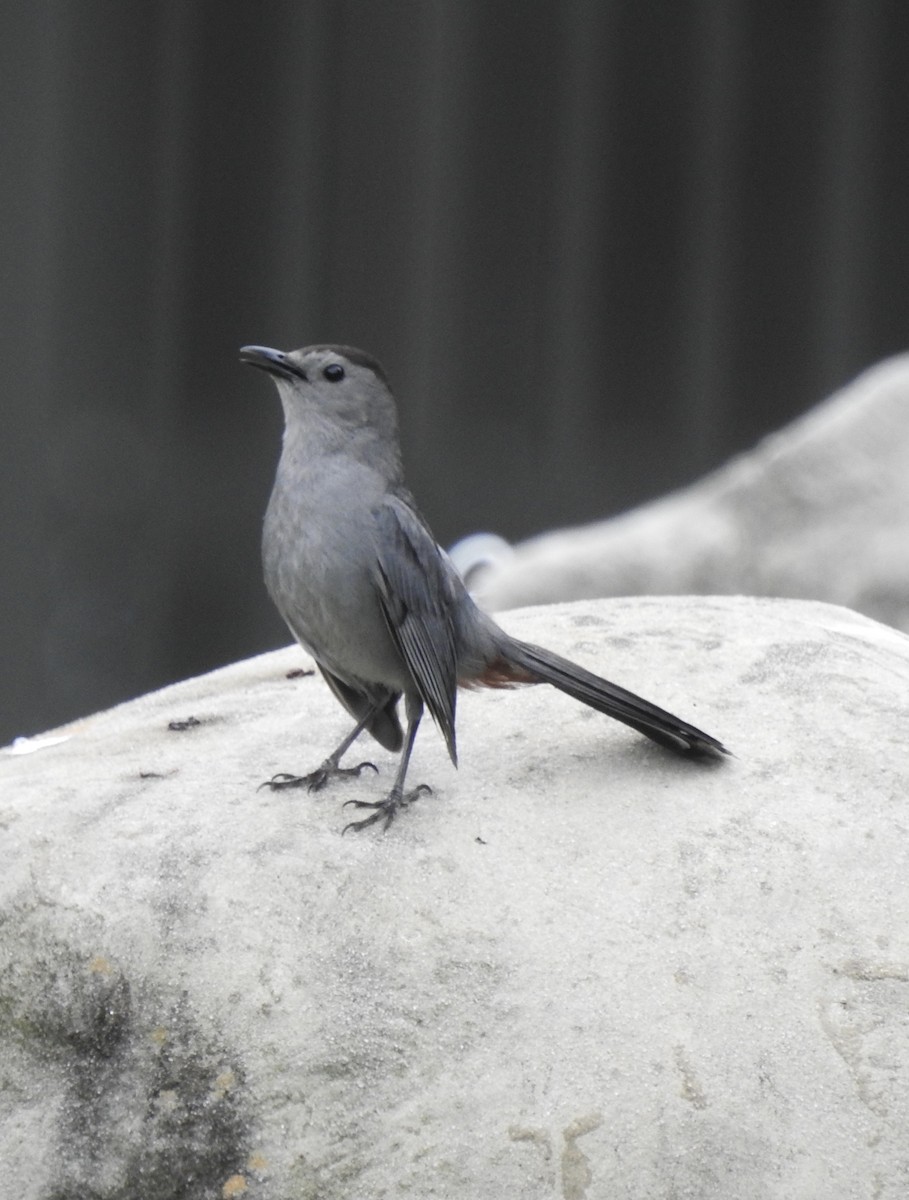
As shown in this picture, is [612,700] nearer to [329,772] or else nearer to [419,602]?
[419,602]

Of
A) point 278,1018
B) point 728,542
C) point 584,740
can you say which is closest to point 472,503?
point 728,542

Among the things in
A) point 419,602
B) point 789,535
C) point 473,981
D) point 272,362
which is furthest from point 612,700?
point 789,535

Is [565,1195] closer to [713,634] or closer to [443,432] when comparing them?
[713,634]

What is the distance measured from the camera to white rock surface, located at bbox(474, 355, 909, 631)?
529 centimetres

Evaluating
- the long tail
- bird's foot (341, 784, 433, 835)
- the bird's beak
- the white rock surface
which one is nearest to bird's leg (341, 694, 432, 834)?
bird's foot (341, 784, 433, 835)

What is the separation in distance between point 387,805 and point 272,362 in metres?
0.95

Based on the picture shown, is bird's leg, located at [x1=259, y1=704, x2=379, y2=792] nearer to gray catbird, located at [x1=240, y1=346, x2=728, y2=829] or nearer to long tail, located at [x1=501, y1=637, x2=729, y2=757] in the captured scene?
gray catbird, located at [x1=240, y1=346, x2=728, y2=829]

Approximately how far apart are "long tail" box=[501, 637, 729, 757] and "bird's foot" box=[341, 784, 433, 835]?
341mm

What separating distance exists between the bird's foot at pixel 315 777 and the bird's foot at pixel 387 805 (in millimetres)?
88

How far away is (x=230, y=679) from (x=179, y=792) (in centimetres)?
93

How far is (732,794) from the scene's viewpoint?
3090mm

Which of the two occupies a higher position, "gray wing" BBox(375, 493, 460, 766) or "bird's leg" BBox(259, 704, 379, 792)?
"gray wing" BBox(375, 493, 460, 766)

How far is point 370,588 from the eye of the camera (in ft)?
10.8

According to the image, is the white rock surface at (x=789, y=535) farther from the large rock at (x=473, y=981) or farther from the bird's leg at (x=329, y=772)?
the bird's leg at (x=329, y=772)
